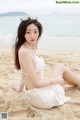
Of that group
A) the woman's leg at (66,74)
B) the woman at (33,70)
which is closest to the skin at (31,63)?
the woman at (33,70)

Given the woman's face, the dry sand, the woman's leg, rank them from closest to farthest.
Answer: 1. the dry sand
2. the woman's face
3. the woman's leg

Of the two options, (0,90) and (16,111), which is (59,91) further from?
(0,90)

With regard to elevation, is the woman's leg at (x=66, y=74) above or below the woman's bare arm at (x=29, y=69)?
below

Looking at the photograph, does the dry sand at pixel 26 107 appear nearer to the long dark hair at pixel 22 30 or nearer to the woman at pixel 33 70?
the woman at pixel 33 70

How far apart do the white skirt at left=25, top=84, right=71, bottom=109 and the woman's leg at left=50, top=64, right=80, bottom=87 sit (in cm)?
28

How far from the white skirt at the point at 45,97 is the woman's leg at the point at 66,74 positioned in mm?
276

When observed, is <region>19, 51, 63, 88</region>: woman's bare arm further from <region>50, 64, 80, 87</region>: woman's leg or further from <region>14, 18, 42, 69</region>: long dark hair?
<region>50, 64, 80, 87</region>: woman's leg

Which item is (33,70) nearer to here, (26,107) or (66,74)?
(26,107)

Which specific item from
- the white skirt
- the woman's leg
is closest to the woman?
the white skirt

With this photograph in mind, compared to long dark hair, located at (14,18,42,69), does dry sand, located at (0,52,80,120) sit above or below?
below

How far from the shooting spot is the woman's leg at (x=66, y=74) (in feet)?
9.88

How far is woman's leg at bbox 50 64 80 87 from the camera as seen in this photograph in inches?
119

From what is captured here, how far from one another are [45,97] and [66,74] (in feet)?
1.68

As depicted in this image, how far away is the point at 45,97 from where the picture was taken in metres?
2.67
